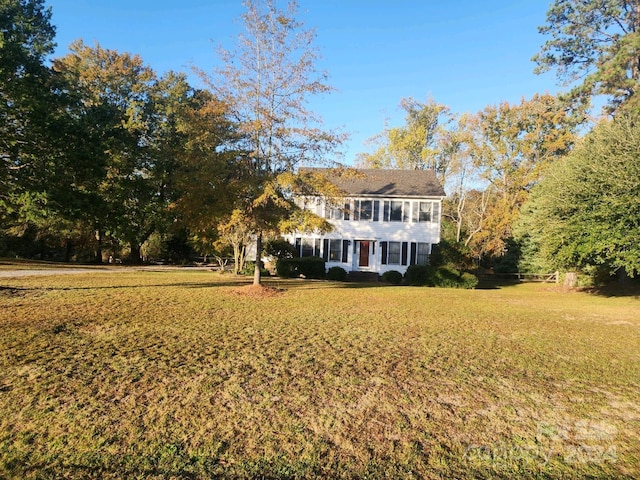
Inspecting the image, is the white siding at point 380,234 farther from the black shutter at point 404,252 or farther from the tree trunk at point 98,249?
the tree trunk at point 98,249

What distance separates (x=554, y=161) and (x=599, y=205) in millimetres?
11893

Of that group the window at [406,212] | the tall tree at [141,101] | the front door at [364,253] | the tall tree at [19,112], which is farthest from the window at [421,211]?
the tall tree at [19,112]

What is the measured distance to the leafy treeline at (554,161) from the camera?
14688mm

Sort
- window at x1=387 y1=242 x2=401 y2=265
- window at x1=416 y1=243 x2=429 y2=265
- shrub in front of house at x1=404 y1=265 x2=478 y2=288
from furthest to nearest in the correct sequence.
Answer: window at x1=387 y1=242 x2=401 y2=265
window at x1=416 y1=243 x2=429 y2=265
shrub in front of house at x1=404 y1=265 x2=478 y2=288

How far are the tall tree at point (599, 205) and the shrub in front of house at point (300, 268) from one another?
1146 cm

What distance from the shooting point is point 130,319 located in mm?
8039

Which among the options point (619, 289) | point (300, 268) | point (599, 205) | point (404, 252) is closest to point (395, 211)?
point (404, 252)

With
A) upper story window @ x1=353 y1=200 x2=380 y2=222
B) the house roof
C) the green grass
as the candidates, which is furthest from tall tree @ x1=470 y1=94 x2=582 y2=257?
the green grass

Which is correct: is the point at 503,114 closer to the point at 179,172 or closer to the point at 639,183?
the point at 639,183

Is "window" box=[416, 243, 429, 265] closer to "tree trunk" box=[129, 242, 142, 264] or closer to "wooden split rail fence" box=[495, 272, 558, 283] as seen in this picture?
"wooden split rail fence" box=[495, 272, 558, 283]

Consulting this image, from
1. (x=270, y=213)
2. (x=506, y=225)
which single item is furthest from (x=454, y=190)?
(x=270, y=213)

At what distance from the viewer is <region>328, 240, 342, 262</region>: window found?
25.8 metres

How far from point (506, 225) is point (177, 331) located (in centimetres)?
3005

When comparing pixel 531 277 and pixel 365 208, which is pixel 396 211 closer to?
pixel 365 208
